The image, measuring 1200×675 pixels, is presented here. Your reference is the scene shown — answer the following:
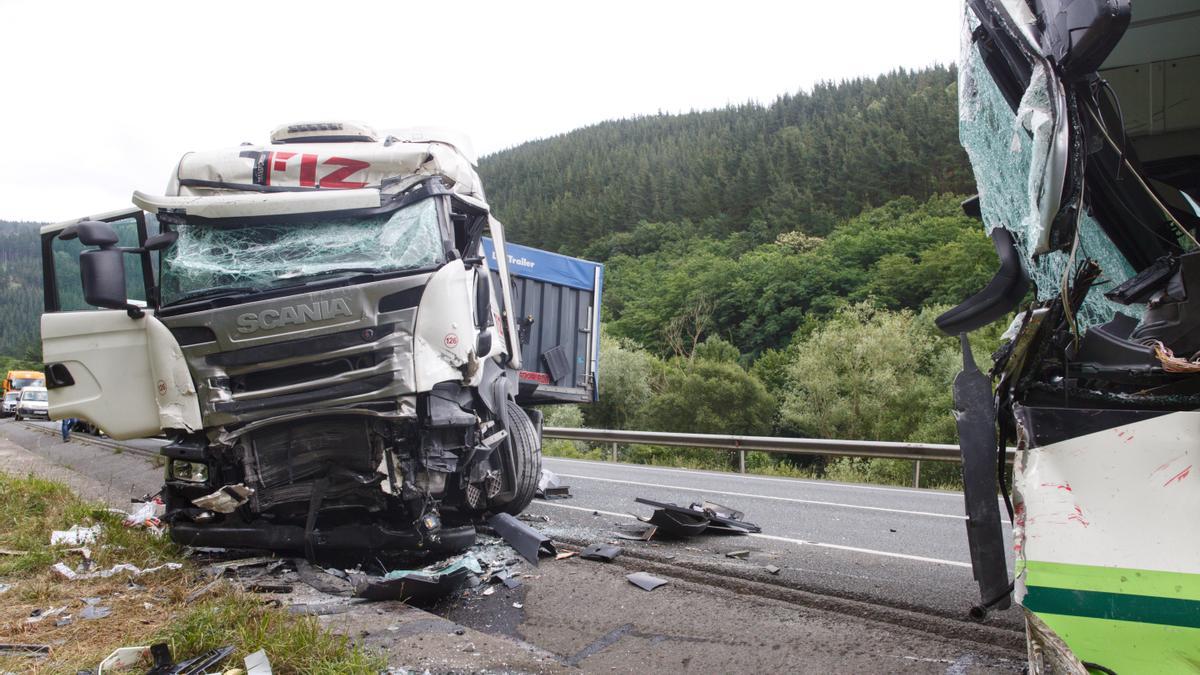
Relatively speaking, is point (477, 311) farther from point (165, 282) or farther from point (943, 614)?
point (943, 614)

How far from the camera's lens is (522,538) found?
555cm

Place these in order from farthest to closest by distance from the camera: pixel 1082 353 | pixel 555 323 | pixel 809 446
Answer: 1. pixel 809 446
2. pixel 555 323
3. pixel 1082 353

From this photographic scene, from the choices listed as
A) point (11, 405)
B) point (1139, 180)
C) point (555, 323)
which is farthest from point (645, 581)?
point (11, 405)

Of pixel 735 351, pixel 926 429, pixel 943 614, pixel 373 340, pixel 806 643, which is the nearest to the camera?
pixel 806 643

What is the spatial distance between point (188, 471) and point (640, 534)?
10.8ft

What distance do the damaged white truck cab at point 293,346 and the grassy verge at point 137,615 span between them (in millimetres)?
556

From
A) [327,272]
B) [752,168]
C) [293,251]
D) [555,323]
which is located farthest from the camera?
[752,168]

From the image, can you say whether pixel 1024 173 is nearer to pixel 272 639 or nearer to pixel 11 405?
pixel 272 639

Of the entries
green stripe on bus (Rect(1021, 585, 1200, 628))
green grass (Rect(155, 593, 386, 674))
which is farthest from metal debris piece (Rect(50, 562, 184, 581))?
green stripe on bus (Rect(1021, 585, 1200, 628))

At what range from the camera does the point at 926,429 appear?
25672mm

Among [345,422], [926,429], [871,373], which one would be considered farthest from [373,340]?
[871,373]

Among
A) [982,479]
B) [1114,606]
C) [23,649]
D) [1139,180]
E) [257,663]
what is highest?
[1139,180]

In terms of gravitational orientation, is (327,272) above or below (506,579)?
above

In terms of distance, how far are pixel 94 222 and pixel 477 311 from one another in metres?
2.42
